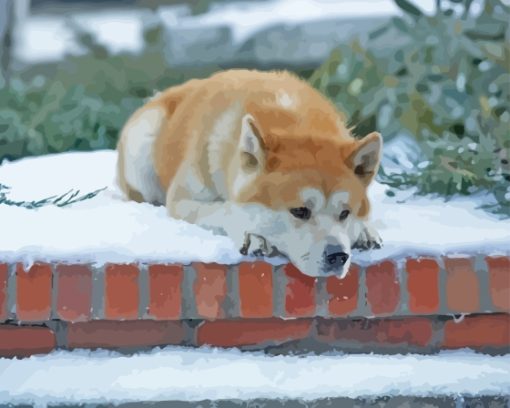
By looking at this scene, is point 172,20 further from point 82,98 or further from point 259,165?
point 259,165

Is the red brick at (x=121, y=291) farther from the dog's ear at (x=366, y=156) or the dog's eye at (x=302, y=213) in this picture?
the dog's ear at (x=366, y=156)

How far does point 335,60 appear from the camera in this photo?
1.71m

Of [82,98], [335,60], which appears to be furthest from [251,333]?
[82,98]

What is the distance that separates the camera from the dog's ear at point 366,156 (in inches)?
49.6

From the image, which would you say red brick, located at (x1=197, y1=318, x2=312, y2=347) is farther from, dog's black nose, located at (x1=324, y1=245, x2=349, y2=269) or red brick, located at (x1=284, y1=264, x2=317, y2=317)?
dog's black nose, located at (x1=324, y1=245, x2=349, y2=269)

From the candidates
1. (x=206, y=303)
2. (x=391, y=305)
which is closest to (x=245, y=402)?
(x=206, y=303)

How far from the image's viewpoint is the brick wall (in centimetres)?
122

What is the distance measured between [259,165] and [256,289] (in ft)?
Result: 0.70

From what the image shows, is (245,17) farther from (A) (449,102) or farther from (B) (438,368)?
(B) (438,368)

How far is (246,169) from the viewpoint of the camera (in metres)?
1.30

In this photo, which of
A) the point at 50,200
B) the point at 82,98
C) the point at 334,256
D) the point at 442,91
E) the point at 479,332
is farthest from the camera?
the point at 82,98

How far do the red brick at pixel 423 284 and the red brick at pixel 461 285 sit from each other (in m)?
0.02

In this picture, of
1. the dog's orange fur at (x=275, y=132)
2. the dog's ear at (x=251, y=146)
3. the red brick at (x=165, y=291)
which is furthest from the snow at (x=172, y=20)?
the red brick at (x=165, y=291)

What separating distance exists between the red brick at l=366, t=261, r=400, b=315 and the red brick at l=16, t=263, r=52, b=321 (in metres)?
0.52
